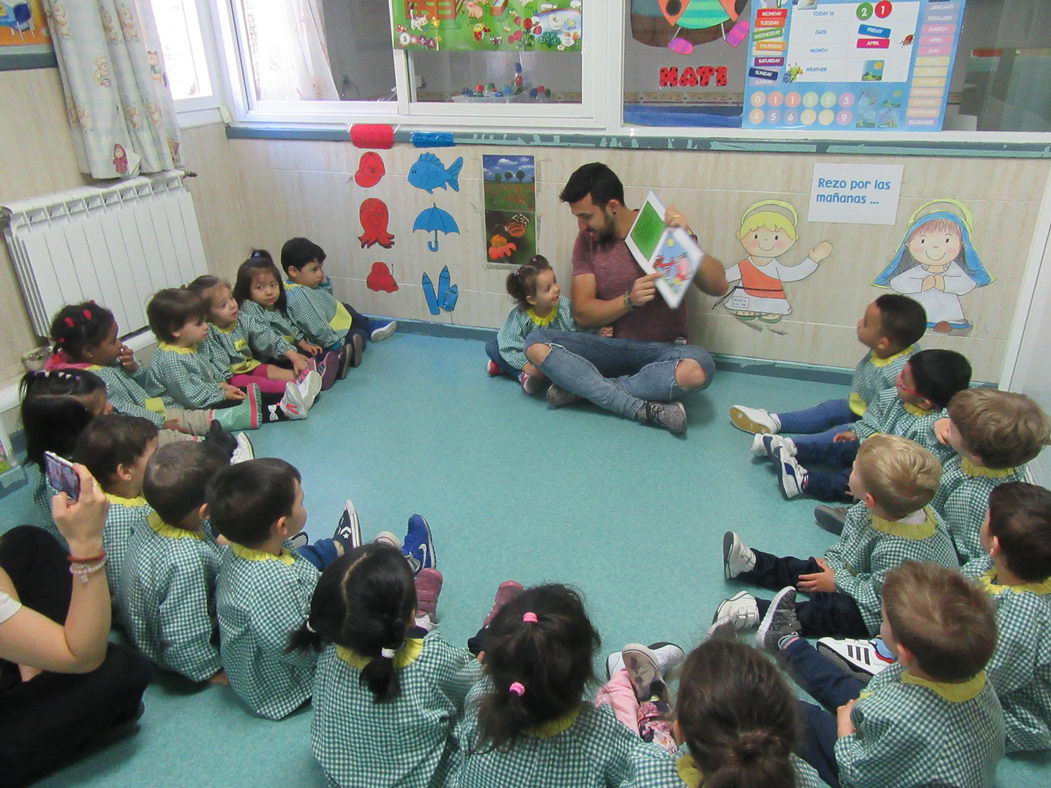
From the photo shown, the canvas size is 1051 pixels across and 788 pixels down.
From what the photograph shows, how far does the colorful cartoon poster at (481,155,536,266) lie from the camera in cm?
328

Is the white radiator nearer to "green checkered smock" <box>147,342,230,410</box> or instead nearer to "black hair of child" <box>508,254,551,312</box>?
"green checkered smock" <box>147,342,230,410</box>

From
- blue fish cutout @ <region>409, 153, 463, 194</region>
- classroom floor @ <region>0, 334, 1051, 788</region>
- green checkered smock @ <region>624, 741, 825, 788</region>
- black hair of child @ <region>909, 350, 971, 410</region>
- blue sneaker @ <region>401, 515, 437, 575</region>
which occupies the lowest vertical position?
classroom floor @ <region>0, 334, 1051, 788</region>

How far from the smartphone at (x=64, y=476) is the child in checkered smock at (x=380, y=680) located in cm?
50

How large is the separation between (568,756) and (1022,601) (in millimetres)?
913

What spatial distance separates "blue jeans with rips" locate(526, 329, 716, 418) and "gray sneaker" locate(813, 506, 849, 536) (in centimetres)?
74

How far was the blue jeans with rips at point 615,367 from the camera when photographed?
2.88 m

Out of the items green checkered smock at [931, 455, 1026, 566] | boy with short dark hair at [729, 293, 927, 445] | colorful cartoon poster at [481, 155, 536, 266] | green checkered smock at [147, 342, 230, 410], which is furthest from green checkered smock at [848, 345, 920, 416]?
green checkered smock at [147, 342, 230, 410]

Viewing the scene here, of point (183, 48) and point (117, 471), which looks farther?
point (183, 48)

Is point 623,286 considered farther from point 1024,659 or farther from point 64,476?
point 64,476

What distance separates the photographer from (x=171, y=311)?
2.76 meters

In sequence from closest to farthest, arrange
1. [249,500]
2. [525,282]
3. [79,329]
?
1. [249,500]
2. [79,329]
3. [525,282]

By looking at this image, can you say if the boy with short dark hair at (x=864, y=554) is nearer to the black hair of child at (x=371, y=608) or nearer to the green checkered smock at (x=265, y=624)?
the black hair of child at (x=371, y=608)

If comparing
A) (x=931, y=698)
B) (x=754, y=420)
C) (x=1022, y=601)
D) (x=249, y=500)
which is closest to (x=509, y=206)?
(x=754, y=420)

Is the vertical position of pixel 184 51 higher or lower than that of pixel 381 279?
higher
